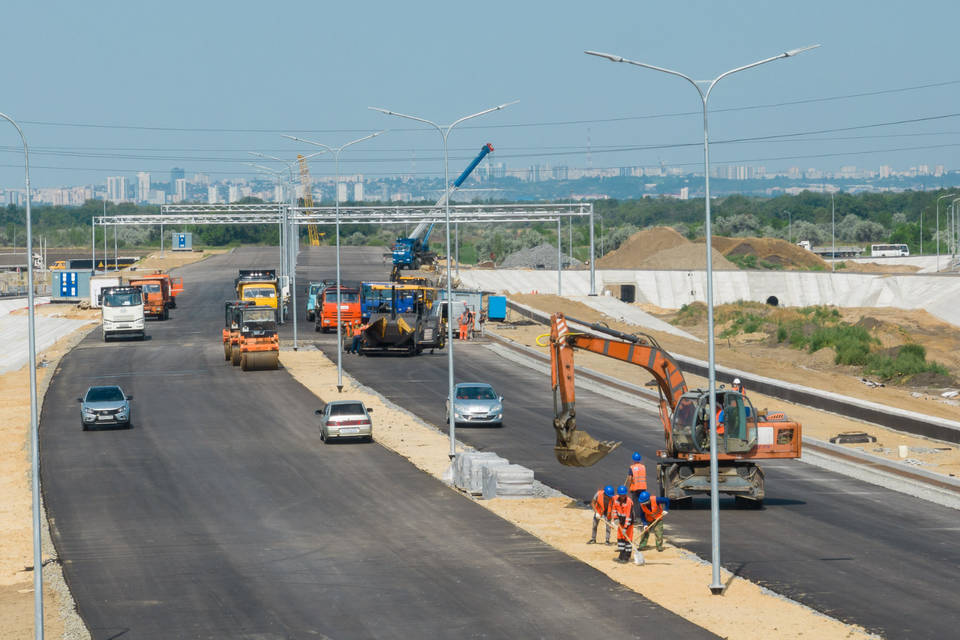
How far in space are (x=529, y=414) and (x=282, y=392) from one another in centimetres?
1174

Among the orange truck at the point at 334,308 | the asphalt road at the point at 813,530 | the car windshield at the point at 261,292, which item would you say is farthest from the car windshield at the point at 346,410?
the car windshield at the point at 261,292

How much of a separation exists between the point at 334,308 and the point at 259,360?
17471 millimetres

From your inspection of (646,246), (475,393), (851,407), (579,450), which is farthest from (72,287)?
(579,450)

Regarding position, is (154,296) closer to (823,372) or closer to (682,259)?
(823,372)

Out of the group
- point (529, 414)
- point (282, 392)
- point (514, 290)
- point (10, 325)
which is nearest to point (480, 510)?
point (529, 414)

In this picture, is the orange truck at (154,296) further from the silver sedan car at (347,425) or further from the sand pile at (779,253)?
the sand pile at (779,253)

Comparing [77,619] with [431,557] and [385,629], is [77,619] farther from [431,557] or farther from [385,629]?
[431,557]

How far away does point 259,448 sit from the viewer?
41.5 metres

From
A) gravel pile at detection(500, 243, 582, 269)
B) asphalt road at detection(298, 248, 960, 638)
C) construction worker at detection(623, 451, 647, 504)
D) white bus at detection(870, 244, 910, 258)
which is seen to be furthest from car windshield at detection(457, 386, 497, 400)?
white bus at detection(870, 244, 910, 258)

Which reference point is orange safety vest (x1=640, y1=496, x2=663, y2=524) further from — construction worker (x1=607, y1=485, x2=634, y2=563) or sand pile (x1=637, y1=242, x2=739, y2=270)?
sand pile (x1=637, y1=242, x2=739, y2=270)

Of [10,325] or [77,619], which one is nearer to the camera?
[77,619]

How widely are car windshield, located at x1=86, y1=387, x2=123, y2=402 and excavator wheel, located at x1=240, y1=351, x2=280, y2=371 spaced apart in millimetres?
13199

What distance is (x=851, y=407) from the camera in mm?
49125

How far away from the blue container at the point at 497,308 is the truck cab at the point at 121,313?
2495 centimetres
